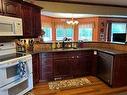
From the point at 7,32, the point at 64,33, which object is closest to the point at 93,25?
the point at 64,33

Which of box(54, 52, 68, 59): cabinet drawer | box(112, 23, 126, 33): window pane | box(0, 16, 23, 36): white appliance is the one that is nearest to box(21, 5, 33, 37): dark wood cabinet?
box(0, 16, 23, 36): white appliance

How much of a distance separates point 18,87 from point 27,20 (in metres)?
1.64

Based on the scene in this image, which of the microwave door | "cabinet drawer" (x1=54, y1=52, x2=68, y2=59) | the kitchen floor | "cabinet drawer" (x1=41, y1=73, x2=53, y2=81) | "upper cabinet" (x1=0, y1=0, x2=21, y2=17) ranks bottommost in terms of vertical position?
the kitchen floor

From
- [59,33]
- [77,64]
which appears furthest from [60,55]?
[59,33]

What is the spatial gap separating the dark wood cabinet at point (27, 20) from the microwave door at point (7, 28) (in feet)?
1.57

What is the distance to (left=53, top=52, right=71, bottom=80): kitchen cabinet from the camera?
3778mm

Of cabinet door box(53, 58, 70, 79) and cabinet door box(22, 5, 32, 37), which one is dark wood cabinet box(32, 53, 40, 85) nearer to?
cabinet door box(53, 58, 70, 79)

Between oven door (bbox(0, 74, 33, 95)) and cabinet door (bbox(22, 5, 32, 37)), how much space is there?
3.63 ft

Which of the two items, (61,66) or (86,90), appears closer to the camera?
(86,90)

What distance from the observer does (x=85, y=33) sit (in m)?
8.26

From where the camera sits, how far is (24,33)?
323 centimetres

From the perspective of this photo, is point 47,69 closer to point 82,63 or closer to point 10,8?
point 82,63

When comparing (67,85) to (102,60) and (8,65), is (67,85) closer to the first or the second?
(102,60)

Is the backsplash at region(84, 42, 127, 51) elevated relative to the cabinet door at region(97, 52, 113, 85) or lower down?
elevated
